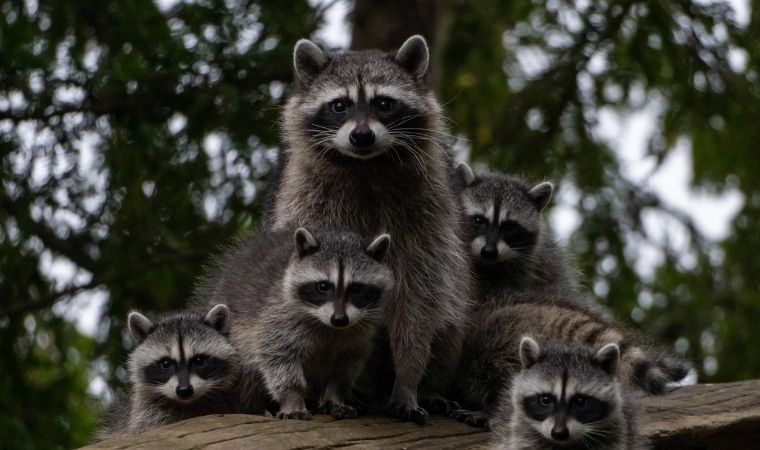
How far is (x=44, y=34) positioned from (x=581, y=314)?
3.68 meters

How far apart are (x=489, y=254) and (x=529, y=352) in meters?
1.49

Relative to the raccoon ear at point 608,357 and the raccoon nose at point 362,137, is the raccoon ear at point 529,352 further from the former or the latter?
the raccoon nose at point 362,137

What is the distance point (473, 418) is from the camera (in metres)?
5.96

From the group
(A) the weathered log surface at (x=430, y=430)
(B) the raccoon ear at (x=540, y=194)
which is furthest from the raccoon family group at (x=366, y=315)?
(B) the raccoon ear at (x=540, y=194)

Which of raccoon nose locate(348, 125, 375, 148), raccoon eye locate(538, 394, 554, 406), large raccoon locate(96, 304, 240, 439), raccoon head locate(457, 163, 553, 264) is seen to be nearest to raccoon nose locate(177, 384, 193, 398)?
large raccoon locate(96, 304, 240, 439)

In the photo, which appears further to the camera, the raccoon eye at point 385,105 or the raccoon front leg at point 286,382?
the raccoon eye at point 385,105

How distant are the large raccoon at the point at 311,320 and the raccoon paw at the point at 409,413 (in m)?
0.22

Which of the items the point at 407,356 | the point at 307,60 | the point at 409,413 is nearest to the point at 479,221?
the point at 407,356

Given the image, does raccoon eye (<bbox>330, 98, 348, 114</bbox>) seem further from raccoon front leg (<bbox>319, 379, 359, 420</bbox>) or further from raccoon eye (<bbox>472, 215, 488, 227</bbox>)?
raccoon eye (<bbox>472, 215, 488, 227</bbox>)

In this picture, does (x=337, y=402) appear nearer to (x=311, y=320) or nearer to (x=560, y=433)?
(x=311, y=320)

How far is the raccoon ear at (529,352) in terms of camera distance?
5.36 meters

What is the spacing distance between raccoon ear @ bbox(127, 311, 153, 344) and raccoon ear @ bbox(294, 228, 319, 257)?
0.83 metres

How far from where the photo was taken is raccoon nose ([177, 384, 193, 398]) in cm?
565

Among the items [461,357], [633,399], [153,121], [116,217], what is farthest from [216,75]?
[633,399]
